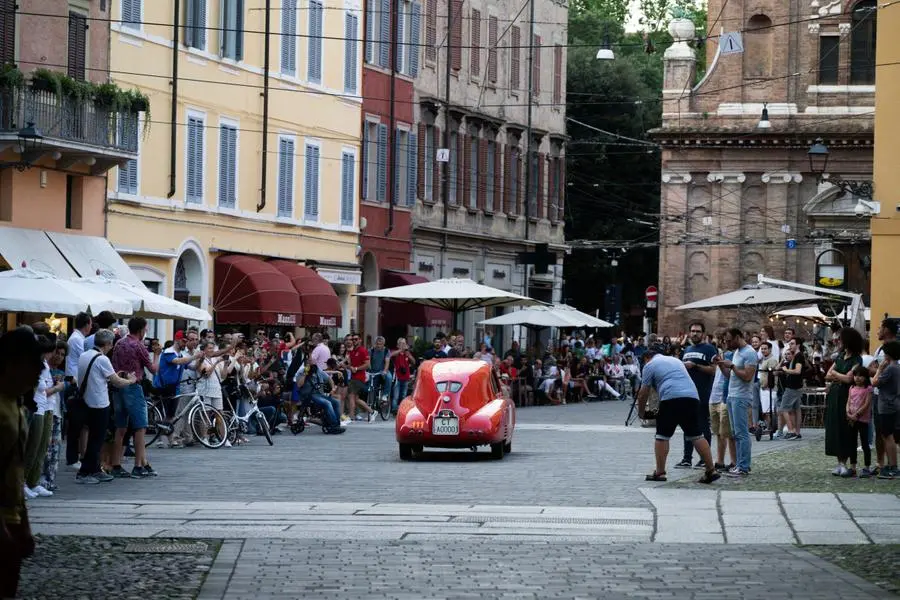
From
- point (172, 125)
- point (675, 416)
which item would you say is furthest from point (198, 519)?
point (172, 125)

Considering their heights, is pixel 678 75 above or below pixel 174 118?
above

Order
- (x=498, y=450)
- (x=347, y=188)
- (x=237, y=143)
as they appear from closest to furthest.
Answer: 1. (x=498, y=450)
2. (x=237, y=143)
3. (x=347, y=188)

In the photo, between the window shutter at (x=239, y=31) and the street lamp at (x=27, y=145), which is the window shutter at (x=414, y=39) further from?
the street lamp at (x=27, y=145)

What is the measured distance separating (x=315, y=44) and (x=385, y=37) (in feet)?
16.2

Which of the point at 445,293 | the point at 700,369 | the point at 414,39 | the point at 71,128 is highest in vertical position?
the point at 414,39

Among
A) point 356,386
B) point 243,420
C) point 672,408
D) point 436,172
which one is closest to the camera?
point 672,408

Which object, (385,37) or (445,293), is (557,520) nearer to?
(445,293)

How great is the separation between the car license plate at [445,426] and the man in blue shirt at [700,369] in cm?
301

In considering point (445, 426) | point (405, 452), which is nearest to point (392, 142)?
point (405, 452)

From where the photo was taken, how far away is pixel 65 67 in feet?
124

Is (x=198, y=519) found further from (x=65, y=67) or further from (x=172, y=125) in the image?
(x=172, y=125)

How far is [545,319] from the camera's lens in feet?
177

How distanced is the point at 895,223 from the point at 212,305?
16182 millimetres

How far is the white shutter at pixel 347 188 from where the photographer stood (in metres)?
52.1
